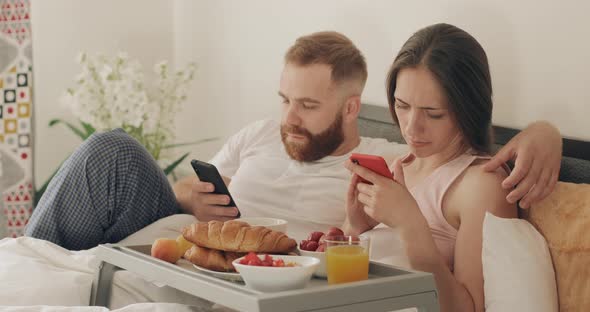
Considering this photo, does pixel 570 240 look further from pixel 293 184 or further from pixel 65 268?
pixel 65 268

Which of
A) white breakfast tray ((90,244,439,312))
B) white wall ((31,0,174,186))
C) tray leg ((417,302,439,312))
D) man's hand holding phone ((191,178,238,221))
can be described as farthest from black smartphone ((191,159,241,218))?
white wall ((31,0,174,186))

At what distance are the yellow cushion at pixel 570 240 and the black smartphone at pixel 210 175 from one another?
0.95 metres

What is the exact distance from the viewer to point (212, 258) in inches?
73.9

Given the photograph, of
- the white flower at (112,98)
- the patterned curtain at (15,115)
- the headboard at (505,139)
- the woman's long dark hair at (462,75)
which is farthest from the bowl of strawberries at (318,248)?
the patterned curtain at (15,115)

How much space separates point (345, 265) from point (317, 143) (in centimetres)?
108

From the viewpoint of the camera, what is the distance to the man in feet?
8.45

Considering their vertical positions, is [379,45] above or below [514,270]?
above

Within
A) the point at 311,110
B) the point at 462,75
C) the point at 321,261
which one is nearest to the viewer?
the point at 321,261

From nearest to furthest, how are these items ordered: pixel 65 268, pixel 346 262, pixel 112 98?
pixel 346 262 < pixel 65 268 < pixel 112 98

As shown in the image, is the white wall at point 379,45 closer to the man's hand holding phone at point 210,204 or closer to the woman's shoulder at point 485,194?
the woman's shoulder at point 485,194

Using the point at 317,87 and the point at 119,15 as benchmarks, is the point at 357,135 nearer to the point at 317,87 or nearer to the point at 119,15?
the point at 317,87

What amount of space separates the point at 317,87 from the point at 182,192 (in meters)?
0.58

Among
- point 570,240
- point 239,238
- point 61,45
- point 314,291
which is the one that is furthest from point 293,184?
point 61,45

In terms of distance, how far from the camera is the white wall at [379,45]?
2342 mm
